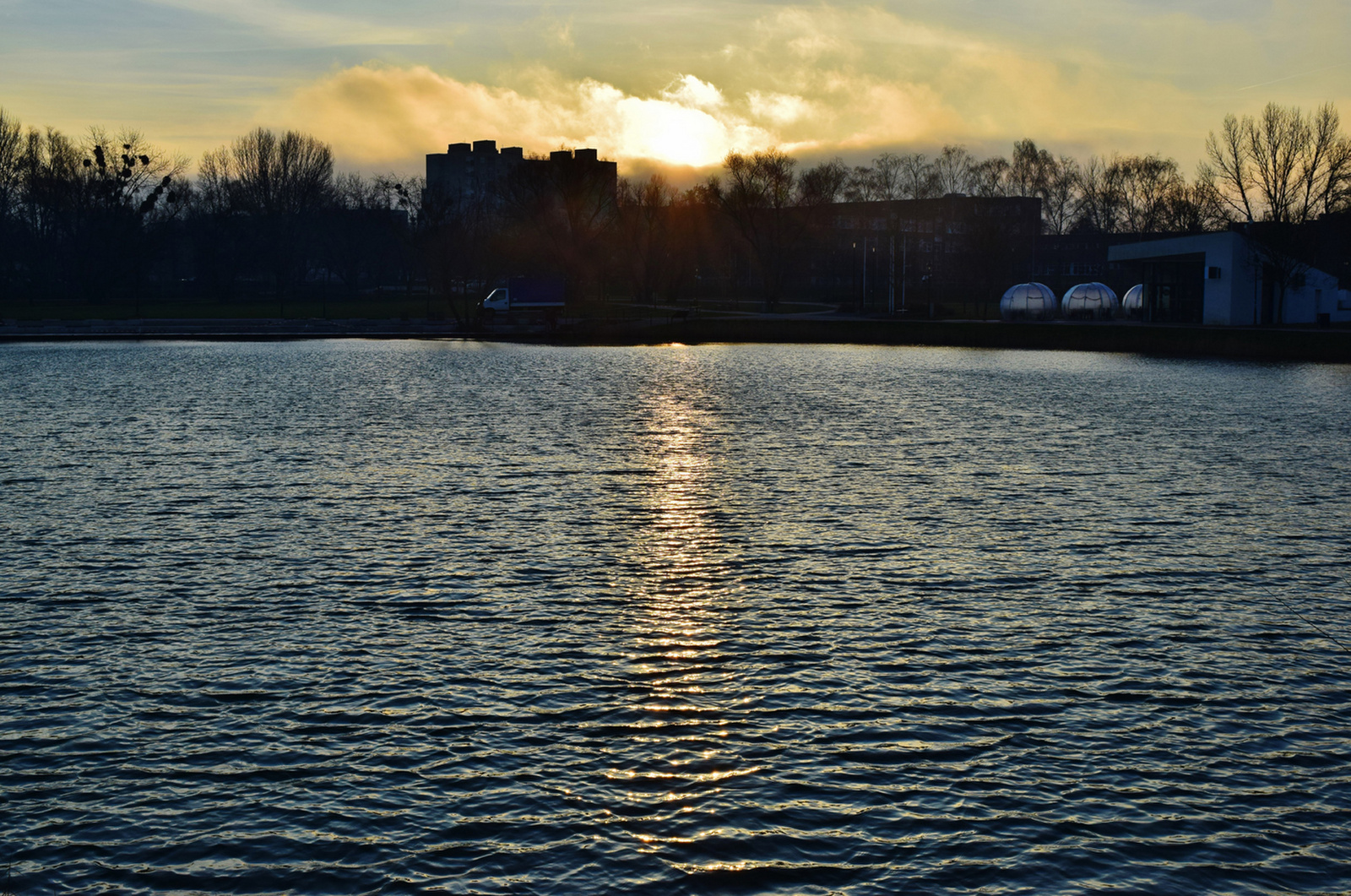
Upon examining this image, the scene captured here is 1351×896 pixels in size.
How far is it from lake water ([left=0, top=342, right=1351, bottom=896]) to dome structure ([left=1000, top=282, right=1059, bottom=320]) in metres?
67.3

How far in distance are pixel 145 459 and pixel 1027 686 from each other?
2091cm

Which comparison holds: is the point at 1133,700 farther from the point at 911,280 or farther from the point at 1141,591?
the point at 911,280

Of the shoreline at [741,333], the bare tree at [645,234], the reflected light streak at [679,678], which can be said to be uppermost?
the bare tree at [645,234]

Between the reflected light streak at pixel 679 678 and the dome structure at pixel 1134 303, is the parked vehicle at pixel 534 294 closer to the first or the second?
the dome structure at pixel 1134 303

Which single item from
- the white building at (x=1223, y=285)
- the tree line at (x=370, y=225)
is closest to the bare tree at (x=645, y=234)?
the tree line at (x=370, y=225)

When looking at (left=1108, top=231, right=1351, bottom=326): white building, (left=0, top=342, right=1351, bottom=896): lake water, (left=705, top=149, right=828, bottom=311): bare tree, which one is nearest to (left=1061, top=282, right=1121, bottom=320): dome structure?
(left=1108, top=231, right=1351, bottom=326): white building

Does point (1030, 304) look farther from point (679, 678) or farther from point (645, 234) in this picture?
point (679, 678)

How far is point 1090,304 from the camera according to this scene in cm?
9319

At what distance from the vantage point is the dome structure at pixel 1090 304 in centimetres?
9300

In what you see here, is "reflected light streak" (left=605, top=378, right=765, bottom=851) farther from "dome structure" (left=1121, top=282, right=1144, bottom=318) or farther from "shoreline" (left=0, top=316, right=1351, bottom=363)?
"dome structure" (left=1121, top=282, right=1144, bottom=318)

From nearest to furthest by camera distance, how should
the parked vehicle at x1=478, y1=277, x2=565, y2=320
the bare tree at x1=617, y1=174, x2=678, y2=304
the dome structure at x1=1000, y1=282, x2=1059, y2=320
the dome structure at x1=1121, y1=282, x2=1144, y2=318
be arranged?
the dome structure at x1=1000, y1=282, x2=1059, y2=320
the dome structure at x1=1121, y1=282, x2=1144, y2=318
the parked vehicle at x1=478, y1=277, x2=565, y2=320
the bare tree at x1=617, y1=174, x2=678, y2=304

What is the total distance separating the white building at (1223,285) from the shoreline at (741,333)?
3.76 m

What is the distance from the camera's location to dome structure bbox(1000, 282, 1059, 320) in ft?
304

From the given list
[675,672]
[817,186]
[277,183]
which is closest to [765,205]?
[817,186]
